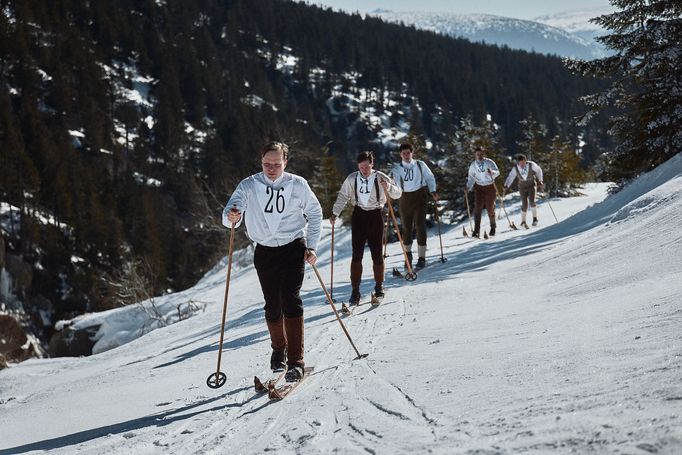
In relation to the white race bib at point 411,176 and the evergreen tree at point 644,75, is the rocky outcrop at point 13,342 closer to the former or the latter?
the white race bib at point 411,176

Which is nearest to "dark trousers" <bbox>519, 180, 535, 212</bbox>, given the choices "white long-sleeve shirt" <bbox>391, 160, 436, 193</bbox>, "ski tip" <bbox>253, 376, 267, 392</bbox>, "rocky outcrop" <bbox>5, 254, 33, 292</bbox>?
"white long-sleeve shirt" <bbox>391, 160, 436, 193</bbox>

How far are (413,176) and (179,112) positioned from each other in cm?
8391

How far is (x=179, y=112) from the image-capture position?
86.4 m

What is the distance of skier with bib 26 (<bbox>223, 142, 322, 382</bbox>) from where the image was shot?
461 centimetres

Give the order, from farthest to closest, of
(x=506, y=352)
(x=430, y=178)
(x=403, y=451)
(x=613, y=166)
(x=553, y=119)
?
(x=553, y=119), (x=613, y=166), (x=430, y=178), (x=506, y=352), (x=403, y=451)

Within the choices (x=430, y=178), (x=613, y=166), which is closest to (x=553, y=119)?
(x=613, y=166)

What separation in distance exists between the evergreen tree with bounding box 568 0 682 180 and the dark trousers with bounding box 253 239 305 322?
36.0ft

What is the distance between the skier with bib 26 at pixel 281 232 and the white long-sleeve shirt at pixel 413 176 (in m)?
4.88

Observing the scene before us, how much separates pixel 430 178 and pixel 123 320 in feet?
46.5

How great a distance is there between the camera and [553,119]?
10969cm

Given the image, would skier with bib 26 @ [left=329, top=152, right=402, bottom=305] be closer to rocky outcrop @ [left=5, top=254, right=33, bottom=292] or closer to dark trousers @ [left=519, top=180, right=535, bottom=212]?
dark trousers @ [left=519, top=180, right=535, bottom=212]

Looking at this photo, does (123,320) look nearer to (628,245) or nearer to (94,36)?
(628,245)

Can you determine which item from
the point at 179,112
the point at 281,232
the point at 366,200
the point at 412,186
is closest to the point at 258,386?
the point at 281,232

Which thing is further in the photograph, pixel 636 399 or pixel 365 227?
pixel 365 227
